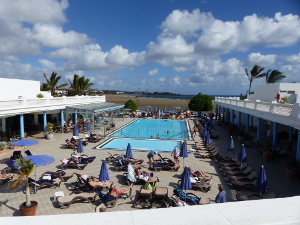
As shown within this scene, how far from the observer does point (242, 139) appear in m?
21.9

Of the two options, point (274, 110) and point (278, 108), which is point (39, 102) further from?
point (278, 108)

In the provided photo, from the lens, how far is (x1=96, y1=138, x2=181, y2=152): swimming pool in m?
19.8

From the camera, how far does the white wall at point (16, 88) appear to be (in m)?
22.9

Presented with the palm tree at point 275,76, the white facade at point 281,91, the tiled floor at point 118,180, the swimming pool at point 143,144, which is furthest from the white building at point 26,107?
the palm tree at point 275,76

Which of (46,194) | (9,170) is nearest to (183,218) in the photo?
(46,194)

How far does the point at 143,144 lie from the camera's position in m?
21.2

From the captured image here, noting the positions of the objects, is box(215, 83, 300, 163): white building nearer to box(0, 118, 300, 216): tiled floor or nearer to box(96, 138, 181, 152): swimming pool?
box(0, 118, 300, 216): tiled floor

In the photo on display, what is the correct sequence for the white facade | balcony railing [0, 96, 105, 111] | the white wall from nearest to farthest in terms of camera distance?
balcony railing [0, 96, 105, 111] < the white facade < the white wall

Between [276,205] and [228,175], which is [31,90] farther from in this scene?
[276,205]

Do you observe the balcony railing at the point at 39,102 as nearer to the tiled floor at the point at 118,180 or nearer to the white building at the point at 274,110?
the tiled floor at the point at 118,180

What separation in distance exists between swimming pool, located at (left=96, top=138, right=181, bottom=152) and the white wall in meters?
11.8

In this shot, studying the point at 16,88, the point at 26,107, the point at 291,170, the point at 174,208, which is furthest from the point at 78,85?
the point at 174,208

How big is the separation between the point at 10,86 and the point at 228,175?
75.3ft

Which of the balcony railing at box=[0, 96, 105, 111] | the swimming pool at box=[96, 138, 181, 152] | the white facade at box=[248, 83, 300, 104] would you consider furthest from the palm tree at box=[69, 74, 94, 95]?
the white facade at box=[248, 83, 300, 104]
